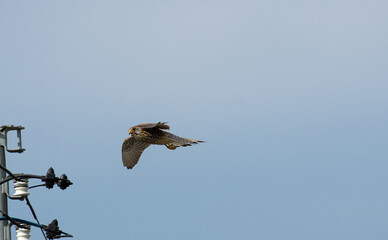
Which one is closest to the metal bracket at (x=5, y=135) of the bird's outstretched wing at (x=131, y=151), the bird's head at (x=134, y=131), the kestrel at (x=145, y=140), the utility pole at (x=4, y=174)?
the utility pole at (x=4, y=174)

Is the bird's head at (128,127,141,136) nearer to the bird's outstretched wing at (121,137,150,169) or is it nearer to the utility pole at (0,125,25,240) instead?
the bird's outstretched wing at (121,137,150,169)

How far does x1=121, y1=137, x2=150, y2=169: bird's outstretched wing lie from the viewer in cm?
2092

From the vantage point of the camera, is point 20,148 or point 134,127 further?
point 134,127

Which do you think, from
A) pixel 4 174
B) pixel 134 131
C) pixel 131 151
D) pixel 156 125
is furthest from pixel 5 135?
pixel 131 151

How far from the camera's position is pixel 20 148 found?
1341 centimetres

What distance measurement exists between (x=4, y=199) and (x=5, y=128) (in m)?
1.17

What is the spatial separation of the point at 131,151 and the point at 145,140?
106 centimetres

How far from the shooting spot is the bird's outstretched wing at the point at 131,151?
2092 centimetres

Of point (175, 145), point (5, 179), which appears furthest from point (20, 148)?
point (175, 145)

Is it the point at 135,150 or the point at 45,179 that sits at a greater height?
the point at 135,150

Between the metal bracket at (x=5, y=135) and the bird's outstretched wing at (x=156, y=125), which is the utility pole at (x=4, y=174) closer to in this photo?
the metal bracket at (x=5, y=135)

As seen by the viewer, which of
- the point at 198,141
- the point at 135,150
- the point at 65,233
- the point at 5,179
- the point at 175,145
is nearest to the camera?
the point at 5,179

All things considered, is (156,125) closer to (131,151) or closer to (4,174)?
(131,151)

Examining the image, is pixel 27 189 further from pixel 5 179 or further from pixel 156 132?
pixel 156 132
